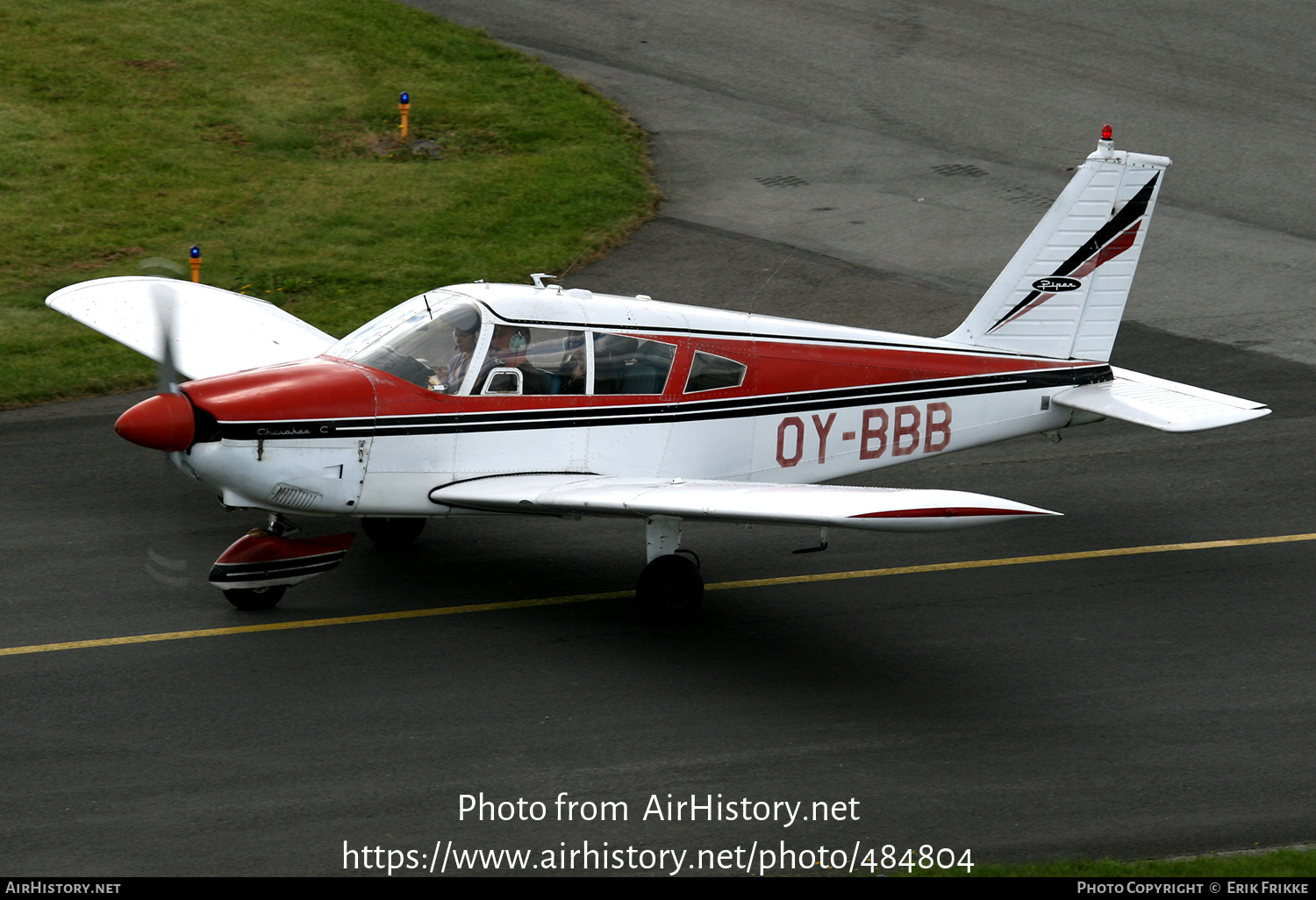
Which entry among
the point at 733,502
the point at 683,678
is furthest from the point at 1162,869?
the point at 733,502

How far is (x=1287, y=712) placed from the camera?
970cm

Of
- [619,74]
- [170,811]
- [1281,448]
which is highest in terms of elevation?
[619,74]

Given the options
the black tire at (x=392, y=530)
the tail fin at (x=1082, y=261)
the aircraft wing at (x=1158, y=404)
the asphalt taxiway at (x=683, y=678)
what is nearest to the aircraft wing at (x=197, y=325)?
the asphalt taxiway at (x=683, y=678)

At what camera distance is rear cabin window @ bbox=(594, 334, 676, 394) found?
1104 cm

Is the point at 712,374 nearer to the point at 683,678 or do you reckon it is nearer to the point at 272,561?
the point at 683,678

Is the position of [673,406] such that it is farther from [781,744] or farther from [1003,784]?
[1003,784]

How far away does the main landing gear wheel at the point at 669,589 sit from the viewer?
34.8ft

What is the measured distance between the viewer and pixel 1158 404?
39.2 feet

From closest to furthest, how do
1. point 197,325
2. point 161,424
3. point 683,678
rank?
point 161,424, point 683,678, point 197,325

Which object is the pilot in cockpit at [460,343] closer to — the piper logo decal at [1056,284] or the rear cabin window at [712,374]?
the rear cabin window at [712,374]

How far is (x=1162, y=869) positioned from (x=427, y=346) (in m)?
6.29

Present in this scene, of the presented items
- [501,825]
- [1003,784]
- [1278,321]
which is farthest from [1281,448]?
[501,825]

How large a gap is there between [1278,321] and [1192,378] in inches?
110

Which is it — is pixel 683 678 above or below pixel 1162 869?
above
